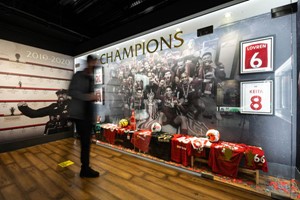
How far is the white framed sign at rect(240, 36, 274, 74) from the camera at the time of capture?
7.40ft

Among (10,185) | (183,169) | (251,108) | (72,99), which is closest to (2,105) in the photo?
(10,185)

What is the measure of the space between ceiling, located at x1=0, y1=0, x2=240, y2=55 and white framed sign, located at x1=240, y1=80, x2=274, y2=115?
1.45 metres

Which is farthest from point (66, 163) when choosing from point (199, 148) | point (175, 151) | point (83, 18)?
point (83, 18)

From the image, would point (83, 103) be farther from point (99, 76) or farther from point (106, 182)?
point (99, 76)

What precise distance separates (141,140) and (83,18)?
11.3ft

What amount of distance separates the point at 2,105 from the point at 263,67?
18.2ft

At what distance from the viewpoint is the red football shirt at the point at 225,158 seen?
2113 millimetres

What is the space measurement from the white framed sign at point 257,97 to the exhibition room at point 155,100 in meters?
0.01

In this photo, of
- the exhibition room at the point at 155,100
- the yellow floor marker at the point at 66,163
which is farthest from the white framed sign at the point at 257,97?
the yellow floor marker at the point at 66,163

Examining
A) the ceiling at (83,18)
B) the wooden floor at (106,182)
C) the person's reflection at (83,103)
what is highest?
the ceiling at (83,18)

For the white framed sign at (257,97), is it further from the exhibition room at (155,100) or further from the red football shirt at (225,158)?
the red football shirt at (225,158)

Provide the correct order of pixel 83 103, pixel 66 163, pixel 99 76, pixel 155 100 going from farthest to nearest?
pixel 99 76 < pixel 155 100 < pixel 66 163 < pixel 83 103

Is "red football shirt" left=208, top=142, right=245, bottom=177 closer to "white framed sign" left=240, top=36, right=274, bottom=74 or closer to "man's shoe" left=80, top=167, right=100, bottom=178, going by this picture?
"white framed sign" left=240, top=36, right=274, bottom=74

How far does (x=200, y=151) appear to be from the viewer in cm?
238
